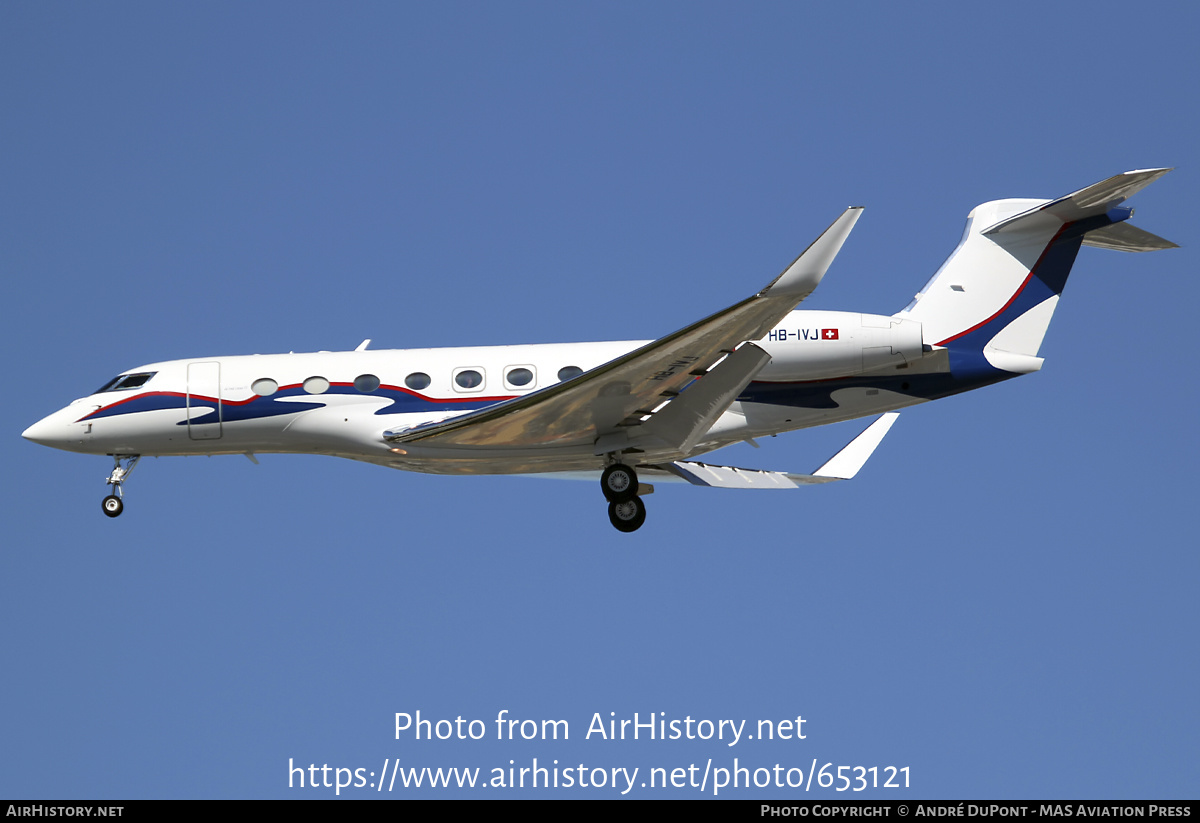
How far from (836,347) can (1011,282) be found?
3367 mm

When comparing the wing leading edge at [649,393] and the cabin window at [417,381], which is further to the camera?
the cabin window at [417,381]

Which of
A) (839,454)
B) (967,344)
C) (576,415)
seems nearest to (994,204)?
(967,344)

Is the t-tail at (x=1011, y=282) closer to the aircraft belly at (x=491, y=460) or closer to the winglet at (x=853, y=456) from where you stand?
the winglet at (x=853, y=456)

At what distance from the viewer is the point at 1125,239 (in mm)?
19078

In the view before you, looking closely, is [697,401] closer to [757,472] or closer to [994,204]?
[757,472]

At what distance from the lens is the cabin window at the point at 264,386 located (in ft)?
63.9

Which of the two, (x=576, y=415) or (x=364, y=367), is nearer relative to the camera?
(x=576, y=415)

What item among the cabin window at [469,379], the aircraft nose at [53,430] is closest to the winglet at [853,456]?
the cabin window at [469,379]

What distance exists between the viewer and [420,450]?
60.7 feet

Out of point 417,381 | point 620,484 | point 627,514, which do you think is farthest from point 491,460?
point 627,514

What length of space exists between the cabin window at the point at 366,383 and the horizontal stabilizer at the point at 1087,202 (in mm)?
9929

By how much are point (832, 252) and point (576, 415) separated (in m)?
5.13

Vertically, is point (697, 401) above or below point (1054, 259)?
below

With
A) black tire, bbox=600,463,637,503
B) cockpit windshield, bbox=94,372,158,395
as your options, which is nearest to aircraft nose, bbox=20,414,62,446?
cockpit windshield, bbox=94,372,158,395
